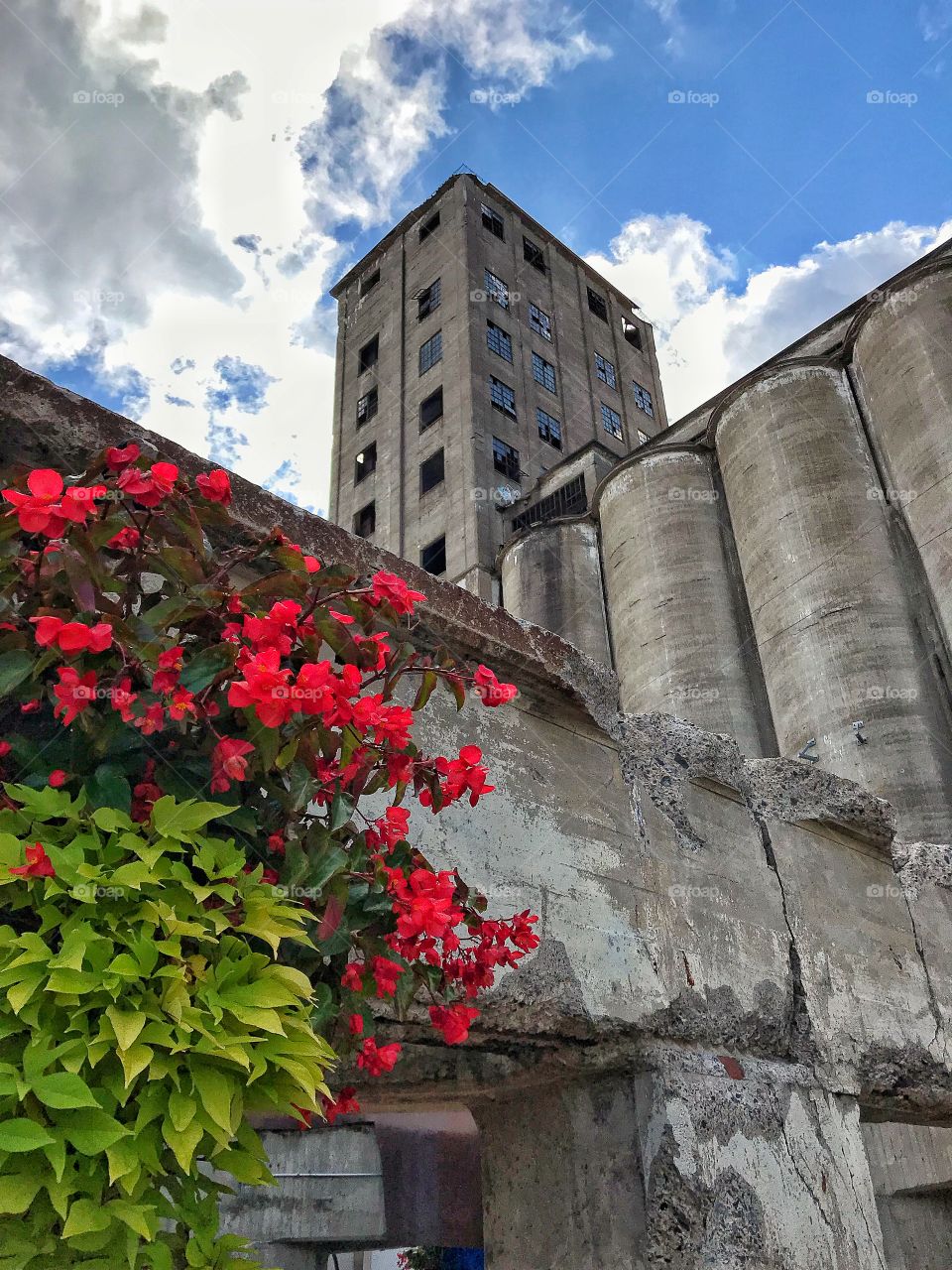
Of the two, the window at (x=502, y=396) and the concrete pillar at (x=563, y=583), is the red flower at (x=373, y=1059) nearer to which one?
the concrete pillar at (x=563, y=583)

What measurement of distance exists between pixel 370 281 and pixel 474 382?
30.6ft

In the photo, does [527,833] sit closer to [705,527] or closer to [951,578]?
[951,578]

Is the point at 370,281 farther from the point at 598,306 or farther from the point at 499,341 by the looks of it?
the point at 598,306

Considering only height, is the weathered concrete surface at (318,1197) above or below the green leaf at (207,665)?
below

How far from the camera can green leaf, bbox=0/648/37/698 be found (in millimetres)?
1285

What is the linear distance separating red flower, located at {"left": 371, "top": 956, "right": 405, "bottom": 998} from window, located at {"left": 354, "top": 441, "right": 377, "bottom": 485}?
94.9 ft

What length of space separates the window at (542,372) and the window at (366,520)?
6.43 metres

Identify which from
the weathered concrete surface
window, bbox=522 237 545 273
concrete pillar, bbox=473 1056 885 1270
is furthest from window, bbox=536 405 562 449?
concrete pillar, bbox=473 1056 885 1270

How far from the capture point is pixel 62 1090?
101 cm

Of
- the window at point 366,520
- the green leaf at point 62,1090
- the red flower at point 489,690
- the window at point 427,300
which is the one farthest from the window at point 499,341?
the green leaf at point 62,1090

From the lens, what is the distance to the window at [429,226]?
31216mm

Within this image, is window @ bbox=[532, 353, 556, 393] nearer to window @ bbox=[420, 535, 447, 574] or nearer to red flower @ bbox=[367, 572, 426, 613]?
window @ bbox=[420, 535, 447, 574]

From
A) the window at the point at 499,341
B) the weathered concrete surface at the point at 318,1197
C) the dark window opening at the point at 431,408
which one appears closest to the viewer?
the weathered concrete surface at the point at 318,1197

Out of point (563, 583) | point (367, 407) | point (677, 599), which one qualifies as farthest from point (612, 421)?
point (677, 599)
